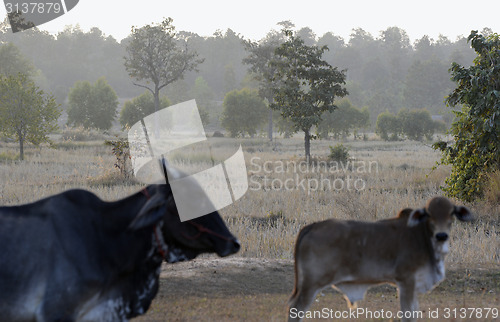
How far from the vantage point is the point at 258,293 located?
934 centimetres

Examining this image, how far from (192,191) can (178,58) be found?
232 ft

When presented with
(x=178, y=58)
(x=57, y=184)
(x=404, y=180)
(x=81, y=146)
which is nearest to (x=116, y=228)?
(x=57, y=184)

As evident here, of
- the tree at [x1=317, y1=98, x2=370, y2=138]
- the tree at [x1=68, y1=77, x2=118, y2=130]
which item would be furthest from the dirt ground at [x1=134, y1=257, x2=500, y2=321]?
the tree at [x1=68, y1=77, x2=118, y2=130]

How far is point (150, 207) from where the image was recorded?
4840 millimetres

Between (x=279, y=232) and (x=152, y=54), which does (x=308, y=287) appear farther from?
(x=152, y=54)

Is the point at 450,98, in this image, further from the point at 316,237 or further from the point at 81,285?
the point at 81,285

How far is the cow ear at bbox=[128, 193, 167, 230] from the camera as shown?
4.83 m

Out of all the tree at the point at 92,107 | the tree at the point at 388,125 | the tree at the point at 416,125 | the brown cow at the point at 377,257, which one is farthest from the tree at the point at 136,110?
the brown cow at the point at 377,257

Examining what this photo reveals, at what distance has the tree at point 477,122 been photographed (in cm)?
1681

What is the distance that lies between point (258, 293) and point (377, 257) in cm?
342

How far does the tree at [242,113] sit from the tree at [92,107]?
50.4 ft

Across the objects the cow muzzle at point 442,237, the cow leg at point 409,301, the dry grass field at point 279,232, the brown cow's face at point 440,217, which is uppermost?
the brown cow's face at point 440,217

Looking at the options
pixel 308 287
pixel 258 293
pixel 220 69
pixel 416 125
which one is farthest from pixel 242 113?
pixel 220 69

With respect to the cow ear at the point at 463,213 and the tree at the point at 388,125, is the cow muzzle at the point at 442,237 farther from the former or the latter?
the tree at the point at 388,125
